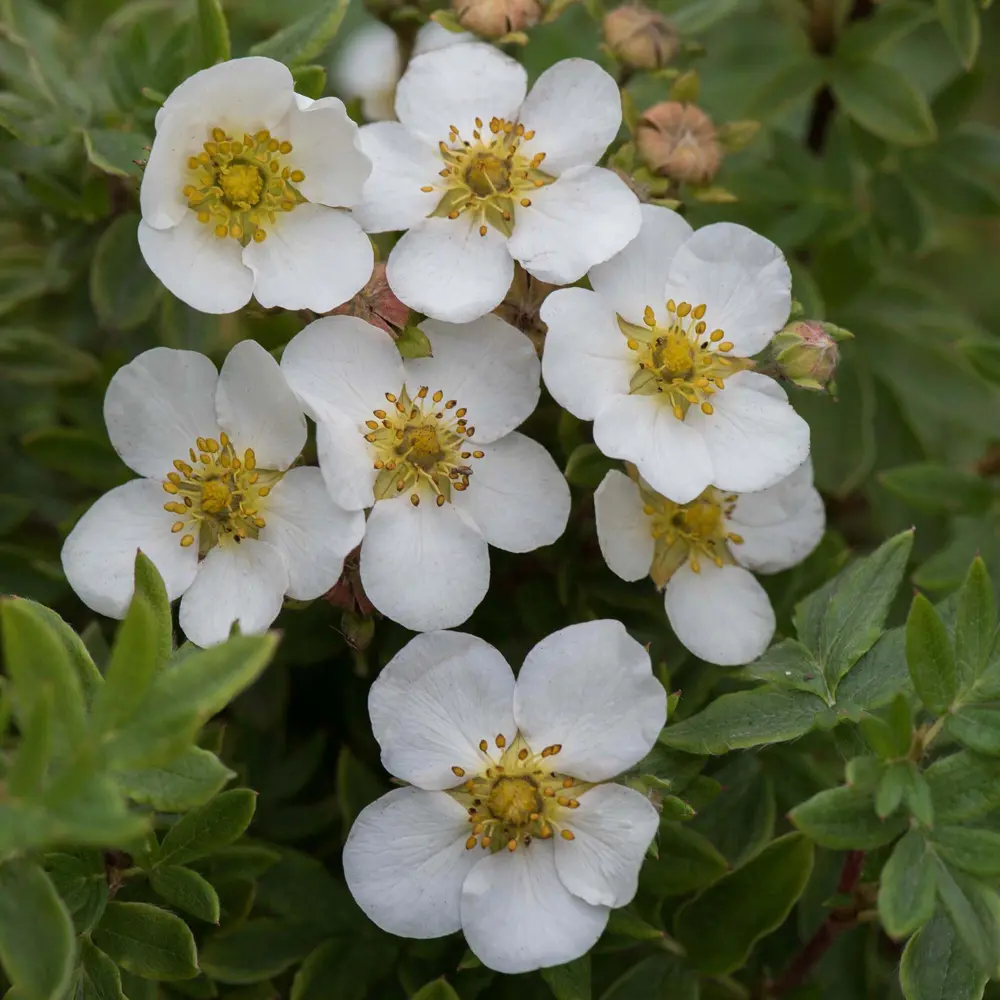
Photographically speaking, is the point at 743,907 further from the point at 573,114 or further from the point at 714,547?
the point at 573,114

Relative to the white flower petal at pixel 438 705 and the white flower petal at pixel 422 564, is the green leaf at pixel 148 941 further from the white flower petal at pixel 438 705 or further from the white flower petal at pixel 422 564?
the white flower petal at pixel 422 564

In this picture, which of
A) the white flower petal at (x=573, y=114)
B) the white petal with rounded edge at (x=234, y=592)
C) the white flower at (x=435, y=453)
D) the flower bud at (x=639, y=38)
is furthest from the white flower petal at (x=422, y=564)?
the flower bud at (x=639, y=38)

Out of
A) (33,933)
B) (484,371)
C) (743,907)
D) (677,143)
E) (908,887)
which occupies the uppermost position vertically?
(677,143)

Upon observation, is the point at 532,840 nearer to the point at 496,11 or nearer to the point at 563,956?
the point at 563,956

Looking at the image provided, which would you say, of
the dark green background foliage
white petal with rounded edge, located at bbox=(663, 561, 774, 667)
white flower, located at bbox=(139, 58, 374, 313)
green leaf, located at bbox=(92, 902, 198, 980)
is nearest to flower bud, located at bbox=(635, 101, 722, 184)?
the dark green background foliage

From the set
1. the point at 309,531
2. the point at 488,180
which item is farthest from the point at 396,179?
the point at 309,531

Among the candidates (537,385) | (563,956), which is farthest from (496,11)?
(563,956)

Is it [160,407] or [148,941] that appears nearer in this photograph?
[148,941]

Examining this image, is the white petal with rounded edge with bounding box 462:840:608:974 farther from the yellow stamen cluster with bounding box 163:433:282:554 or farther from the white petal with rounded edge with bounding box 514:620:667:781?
the yellow stamen cluster with bounding box 163:433:282:554

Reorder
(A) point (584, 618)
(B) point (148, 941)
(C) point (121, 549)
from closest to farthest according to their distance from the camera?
(B) point (148, 941) < (C) point (121, 549) < (A) point (584, 618)
